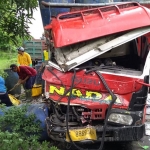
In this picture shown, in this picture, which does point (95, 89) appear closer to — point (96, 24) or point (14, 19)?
point (96, 24)

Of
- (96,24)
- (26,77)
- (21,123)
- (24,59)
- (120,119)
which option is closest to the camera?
(120,119)

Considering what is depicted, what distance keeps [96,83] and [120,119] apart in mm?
539

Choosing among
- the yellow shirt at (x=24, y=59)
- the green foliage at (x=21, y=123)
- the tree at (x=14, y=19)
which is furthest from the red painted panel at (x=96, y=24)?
the yellow shirt at (x=24, y=59)

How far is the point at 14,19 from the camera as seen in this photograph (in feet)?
17.7

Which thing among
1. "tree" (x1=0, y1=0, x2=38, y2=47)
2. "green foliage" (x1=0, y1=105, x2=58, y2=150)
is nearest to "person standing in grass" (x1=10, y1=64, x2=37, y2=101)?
"tree" (x1=0, y1=0, x2=38, y2=47)

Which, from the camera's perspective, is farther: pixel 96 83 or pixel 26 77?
pixel 26 77

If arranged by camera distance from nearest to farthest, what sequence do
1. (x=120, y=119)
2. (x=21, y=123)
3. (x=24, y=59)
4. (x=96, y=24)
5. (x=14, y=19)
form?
(x=120, y=119) < (x=96, y=24) < (x=21, y=123) < (x=14, y=19) < (x=24, y=59)

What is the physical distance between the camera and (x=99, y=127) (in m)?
3.85

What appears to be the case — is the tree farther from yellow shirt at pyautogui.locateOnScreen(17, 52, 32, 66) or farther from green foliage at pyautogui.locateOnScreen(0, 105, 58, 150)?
yellow shirt at pyautogui.locateOnScreen(17, 52, 32, 66)

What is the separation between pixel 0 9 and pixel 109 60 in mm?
1882

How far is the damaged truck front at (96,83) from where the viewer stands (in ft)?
12.5

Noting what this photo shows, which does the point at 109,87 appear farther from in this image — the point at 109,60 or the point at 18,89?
the point at 18,89

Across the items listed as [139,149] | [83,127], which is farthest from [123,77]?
[139,149]

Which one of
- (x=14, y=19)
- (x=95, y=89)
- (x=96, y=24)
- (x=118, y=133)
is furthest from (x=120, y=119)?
(x=14, y=19)
